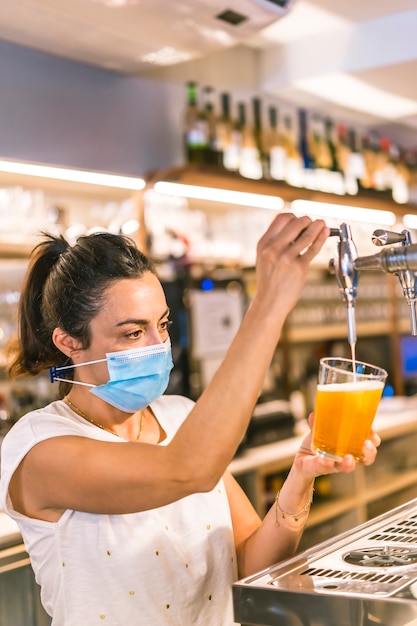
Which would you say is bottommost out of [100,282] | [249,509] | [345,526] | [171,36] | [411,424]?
[345,526]

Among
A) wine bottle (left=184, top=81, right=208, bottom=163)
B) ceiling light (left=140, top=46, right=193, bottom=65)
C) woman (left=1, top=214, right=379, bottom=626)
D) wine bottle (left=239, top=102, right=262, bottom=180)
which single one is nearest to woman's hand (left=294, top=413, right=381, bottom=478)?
woman (left=1, top=214, right=379, bottom=626)

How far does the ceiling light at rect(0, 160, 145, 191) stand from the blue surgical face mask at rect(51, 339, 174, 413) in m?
1.79

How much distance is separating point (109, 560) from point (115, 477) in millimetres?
309

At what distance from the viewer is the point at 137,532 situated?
167 cm

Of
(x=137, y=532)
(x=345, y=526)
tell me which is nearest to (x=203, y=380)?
(x=345, y=526)

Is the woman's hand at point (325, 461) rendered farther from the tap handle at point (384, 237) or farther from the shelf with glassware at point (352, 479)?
the shelf with glassware at point (352, 479)

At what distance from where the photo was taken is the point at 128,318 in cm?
167

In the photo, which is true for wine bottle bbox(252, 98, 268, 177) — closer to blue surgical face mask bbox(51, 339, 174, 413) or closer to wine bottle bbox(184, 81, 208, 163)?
wine bottle bbox(184, 81, 208, 163)

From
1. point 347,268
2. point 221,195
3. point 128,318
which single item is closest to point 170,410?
point 128,318

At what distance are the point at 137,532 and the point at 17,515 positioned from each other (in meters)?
0.24

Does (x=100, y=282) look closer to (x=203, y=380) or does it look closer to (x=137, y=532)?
(x=137, y=532)

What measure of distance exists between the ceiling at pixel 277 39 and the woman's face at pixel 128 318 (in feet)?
5.18

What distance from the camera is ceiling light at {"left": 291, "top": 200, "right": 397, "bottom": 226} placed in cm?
477

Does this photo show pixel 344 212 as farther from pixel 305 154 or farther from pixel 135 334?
pixel 135 334
